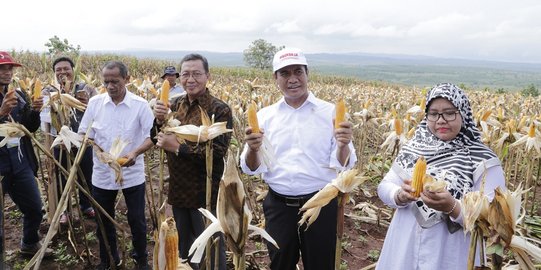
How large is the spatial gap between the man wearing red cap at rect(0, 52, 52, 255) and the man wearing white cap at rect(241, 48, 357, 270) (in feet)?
6.15

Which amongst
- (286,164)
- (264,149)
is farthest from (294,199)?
(264,149)

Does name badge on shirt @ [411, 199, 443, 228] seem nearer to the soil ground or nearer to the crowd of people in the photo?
the crowd of people

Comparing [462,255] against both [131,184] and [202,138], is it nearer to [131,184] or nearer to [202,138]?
[202,138]

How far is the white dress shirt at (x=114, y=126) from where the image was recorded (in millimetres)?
3025

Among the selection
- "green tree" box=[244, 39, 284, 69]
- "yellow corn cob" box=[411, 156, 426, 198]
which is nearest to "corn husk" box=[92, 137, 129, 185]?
"yellow corn cob" box=[411, 156, 426, 198]

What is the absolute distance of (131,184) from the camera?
10.0 ft

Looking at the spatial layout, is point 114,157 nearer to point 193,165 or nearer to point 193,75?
point 193,165

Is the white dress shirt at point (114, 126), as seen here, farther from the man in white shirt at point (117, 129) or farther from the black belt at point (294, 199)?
the black belt at point (294, 199)

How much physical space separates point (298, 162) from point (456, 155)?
0.89 meters

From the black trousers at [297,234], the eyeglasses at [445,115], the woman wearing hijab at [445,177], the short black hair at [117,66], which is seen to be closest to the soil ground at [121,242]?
the black trousers at [297,234]

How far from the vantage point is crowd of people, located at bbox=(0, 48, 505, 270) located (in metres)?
1.84

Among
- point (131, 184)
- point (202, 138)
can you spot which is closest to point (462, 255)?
point (202, 138)

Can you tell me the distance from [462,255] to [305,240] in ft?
2.99

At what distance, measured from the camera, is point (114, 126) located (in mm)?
3031
